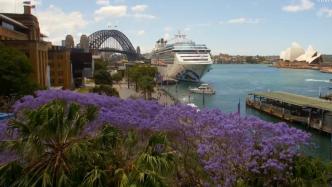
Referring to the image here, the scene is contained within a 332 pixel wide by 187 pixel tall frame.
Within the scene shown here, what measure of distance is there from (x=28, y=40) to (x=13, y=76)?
1496cm

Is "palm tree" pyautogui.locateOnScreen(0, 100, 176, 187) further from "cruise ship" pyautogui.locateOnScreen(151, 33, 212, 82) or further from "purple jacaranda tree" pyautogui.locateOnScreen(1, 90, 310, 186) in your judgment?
"cruise ship" pyautogui.locateOnScreen(151, 33, 212, 82)

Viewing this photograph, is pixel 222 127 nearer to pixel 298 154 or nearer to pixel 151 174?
pixel 298 154

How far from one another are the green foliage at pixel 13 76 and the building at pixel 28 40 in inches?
444

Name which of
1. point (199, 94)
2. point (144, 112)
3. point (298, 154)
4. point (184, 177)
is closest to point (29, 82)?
point (144, 112)

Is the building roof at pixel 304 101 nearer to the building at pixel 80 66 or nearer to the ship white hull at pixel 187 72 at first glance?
the building at pixel 80 66

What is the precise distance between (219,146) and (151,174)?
4.09m

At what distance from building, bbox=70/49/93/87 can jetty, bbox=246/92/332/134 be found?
39333 mm

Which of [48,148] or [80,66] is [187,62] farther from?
[48,148]

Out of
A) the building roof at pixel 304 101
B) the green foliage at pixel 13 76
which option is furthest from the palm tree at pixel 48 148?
the building roof at pixel 304 101

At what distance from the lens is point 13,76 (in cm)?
4534

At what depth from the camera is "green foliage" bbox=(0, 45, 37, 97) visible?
44.8 metres

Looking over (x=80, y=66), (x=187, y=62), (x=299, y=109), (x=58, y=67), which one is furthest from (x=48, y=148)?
(x=187, y=62)

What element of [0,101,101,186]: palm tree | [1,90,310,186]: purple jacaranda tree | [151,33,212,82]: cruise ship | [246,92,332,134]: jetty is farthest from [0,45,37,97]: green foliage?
[151,33,212,82]: cruise ship

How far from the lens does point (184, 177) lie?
1716cm
